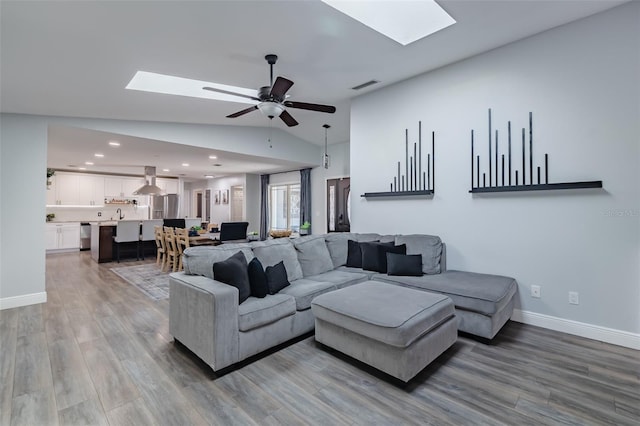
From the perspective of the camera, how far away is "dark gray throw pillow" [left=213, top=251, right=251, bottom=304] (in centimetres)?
261

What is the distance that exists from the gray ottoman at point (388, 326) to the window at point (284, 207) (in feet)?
21.6

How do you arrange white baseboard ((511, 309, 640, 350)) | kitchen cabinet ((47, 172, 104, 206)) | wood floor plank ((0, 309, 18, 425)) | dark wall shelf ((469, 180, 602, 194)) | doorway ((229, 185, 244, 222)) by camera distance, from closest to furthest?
wood floor plank ((0, 309, 18, 425)) → white baseboard ((511, 309, 640, 350)) → dark wall shelf ((469, 180, 602, 194)) → kitchen cabinet ((47, 172, 104, 206)) → doorway ((229, 185, 244, 222))

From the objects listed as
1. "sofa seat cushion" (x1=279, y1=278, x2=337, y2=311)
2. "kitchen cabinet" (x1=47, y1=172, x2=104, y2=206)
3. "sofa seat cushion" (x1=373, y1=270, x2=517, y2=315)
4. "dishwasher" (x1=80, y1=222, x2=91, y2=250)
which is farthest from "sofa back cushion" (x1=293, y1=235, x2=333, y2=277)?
"kitchen cabinet" (x1=47, y1=172, x2=104, y2=206)

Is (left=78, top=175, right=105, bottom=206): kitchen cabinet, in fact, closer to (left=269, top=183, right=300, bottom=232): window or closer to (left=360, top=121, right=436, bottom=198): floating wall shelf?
(left=269, top=183, right=300, bottom=232): window

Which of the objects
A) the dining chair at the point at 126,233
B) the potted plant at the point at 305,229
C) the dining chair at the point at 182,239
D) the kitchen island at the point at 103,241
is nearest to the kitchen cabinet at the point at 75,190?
the kitchen island at the point at 103,241

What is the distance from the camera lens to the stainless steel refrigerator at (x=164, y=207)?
1130 cm

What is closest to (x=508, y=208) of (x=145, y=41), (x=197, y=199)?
(x=145, y=41)

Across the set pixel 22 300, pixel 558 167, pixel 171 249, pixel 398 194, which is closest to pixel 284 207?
pixel 171 249

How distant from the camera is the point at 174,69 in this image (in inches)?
132

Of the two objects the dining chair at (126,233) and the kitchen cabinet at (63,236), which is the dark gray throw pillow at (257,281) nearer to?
the dining chair at (126,233)

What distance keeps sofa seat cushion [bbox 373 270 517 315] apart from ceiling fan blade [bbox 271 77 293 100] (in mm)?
2398

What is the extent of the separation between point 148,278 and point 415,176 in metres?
5.08

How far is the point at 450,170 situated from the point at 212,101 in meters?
3.52

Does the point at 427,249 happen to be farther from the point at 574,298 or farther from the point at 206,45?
the point at 206,45
